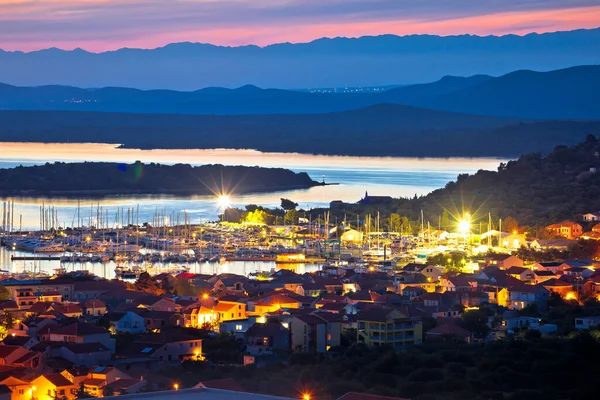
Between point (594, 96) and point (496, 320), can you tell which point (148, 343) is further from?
point (594, 96)

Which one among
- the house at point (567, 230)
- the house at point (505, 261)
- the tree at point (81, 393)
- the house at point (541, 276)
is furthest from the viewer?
the house at point (567, 230)

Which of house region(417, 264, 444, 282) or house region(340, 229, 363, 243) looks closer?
house region(417, 264, 444, 282)

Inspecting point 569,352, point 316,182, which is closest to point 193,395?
point 569,352

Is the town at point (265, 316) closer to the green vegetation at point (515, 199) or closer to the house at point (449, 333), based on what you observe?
the house at point (449, 333)

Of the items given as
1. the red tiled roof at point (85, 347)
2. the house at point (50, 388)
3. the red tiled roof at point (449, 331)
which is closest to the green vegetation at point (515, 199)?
the red tiled roof at point (449, 331)

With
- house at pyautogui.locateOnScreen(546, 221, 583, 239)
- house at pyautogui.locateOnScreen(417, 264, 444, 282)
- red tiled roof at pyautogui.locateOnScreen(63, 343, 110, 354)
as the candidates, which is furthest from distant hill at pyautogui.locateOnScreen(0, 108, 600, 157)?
red tiled roof at pyautogui.locateOnScreen(63, 343, 110, 354)

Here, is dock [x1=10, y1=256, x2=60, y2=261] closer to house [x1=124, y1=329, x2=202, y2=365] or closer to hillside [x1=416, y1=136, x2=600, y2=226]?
hillside [x1=416, y1=136, x2=600, y2=226]
